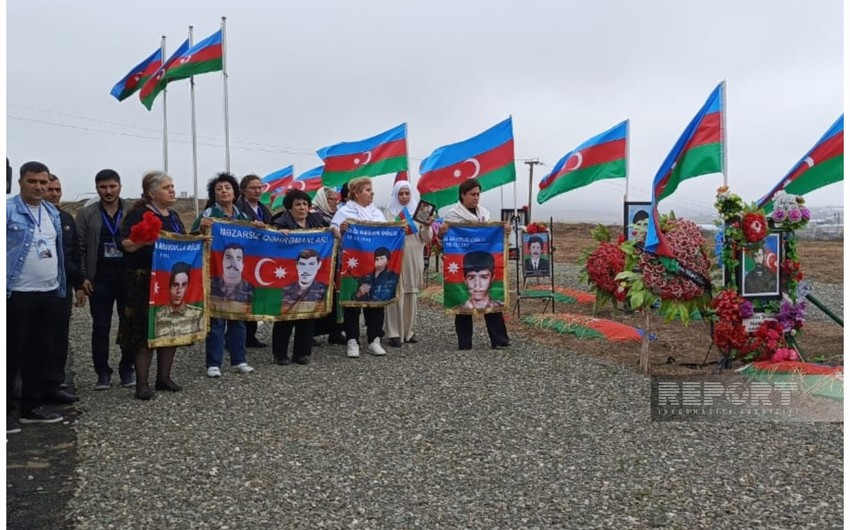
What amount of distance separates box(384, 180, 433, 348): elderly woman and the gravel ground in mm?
1830

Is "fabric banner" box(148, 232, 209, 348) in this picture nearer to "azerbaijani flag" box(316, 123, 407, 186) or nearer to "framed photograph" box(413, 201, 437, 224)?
"framed photograph" box(413, 201, 437, 224)

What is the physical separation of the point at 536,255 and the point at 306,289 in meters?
7.52

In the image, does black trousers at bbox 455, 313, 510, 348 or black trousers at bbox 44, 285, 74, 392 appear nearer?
black trousers at bbox 44, 285, 74, 392

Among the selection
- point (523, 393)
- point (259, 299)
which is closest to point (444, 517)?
point (523, 393)

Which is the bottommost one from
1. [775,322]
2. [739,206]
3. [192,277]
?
[775,322]

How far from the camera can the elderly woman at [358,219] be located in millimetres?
8430

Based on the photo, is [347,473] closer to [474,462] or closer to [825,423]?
[474,462]

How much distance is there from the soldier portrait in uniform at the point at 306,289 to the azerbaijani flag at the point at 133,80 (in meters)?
9.03

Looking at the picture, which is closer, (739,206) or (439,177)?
(739,206)

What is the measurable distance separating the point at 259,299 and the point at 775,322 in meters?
5.04

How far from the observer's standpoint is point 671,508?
13.5 ft

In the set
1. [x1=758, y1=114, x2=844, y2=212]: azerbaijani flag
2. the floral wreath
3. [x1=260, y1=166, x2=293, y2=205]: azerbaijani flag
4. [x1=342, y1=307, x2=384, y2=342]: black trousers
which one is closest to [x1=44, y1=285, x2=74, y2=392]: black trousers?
[x1=342, y1=307, x2=384, y2=342]: black trousers

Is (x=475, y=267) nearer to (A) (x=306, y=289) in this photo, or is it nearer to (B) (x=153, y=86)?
(A) (x=306, y=289)

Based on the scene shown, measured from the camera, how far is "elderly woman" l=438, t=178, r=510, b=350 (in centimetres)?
877
